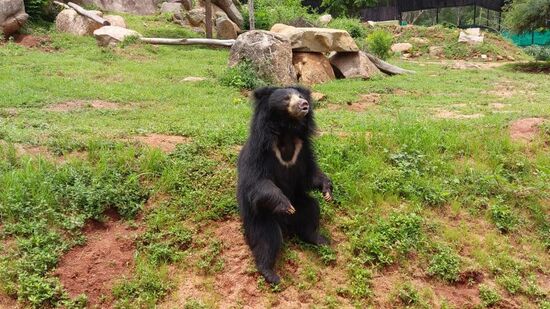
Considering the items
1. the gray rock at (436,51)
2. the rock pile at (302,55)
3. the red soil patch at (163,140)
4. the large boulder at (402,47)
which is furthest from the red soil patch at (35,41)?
the gray rock at (436,51)

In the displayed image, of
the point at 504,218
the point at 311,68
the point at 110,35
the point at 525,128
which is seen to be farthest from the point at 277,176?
the point at 110,35

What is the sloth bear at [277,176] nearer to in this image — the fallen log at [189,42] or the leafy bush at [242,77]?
the leafy bush at [242,77]

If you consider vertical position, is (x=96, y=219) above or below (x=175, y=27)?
below

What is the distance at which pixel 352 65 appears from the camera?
11.8 m

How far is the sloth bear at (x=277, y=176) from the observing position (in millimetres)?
3592

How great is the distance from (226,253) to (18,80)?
6.55 metres

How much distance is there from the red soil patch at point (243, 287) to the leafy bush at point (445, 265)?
2.38 feet

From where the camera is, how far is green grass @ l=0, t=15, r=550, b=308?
12.2ft

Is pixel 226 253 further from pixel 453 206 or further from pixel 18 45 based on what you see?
pixel 18 45

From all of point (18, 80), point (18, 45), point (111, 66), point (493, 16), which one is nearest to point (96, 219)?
point (18, 80)

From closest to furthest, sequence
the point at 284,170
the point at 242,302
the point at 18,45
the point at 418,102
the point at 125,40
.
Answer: the point at 242,302
the point at 284,170
the point at 418,102
the point at 18,45
the point at 125,40

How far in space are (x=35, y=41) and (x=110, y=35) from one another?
180 cm

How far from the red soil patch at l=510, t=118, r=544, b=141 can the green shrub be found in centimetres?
241

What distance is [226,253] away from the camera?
3891 millimetres
